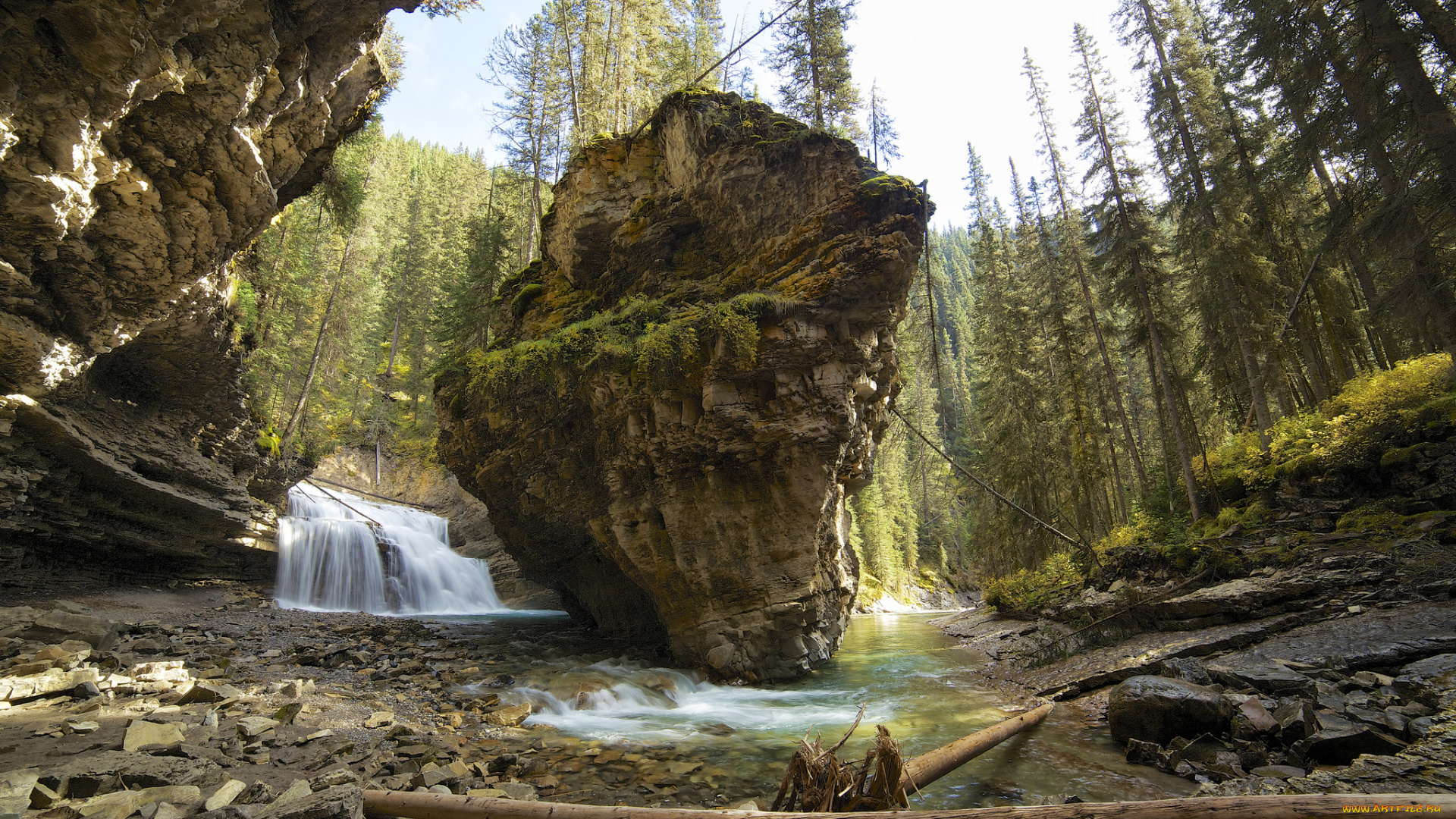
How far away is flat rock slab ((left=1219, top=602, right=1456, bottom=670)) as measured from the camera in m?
6.02

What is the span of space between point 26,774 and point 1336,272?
26220 mm

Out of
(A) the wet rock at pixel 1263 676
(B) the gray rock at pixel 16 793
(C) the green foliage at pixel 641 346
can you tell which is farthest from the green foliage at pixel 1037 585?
(B) the gray rock at pixel 16 793

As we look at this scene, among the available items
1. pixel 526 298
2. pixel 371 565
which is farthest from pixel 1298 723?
pixel 371 565

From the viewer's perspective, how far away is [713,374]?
1126 cm

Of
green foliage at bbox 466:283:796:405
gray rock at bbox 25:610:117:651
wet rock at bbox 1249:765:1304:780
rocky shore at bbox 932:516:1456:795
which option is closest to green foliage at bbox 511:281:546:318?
green foliage at bbox 466:283:796:405

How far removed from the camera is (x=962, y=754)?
16.8ft

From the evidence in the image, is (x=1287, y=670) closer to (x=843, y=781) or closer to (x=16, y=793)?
(x=843, y=781)

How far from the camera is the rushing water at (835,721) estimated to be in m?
5.48

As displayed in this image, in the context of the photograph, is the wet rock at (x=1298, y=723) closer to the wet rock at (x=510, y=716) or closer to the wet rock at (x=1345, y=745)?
the wet rock at (x=1345, y=745)

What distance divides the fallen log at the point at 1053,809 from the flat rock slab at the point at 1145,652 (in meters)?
6.06

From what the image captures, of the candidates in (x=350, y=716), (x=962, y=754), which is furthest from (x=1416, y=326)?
(x=350, y=716)

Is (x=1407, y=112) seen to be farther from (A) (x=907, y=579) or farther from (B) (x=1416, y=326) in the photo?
(A) (x=907, y=579)

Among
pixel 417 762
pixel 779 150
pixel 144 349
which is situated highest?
pixel 779 150

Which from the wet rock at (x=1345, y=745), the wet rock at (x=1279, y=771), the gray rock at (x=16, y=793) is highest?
the gray rock at (x=16, y=793)
